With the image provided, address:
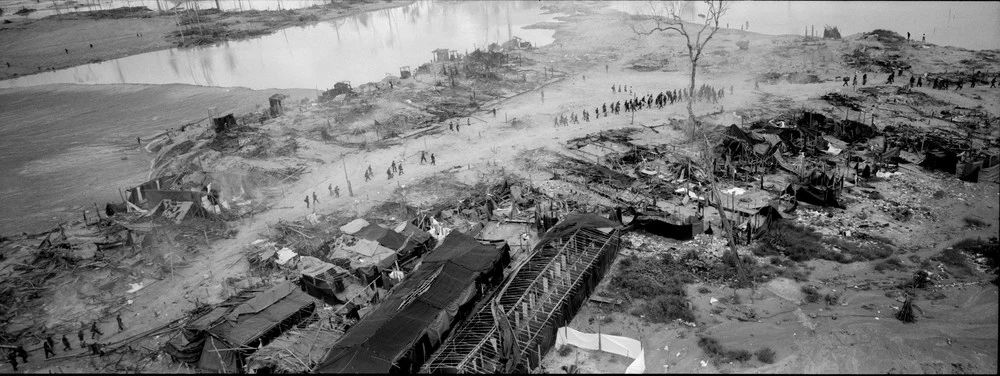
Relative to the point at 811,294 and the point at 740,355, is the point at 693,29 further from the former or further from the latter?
the point at 740,355

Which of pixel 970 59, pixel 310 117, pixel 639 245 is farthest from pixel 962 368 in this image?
pixel 970 59

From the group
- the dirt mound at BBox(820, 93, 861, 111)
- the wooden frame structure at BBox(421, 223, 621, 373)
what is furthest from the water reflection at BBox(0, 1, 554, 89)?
the wooden frame structure at BBox(421, 223, 621, 373)

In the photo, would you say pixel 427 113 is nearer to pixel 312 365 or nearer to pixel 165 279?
pixel 165 279

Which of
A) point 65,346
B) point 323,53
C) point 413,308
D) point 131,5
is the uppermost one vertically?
point 131,5

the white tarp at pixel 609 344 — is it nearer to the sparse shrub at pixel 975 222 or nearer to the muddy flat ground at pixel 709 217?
the muddy flat ground at pixel 709 217

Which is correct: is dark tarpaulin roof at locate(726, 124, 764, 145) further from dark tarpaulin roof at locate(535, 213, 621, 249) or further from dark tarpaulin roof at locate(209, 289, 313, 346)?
dark tarpaulin roof at locate(209, 289, 313, 346)

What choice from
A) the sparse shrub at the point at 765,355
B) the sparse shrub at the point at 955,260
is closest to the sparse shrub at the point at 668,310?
the sparse shrub at the point at 765,355

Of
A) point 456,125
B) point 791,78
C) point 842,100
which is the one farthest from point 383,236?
point 791,78
